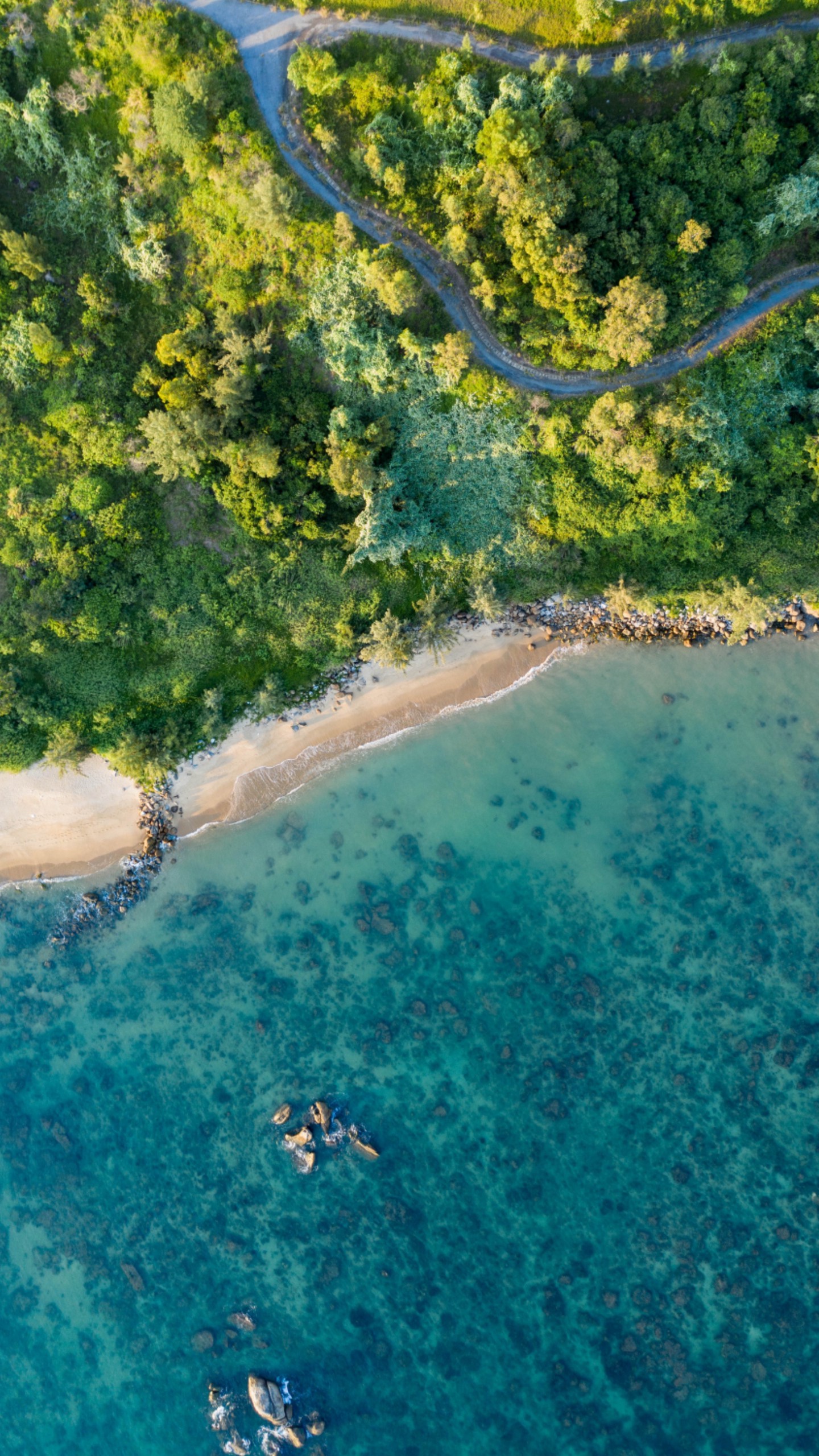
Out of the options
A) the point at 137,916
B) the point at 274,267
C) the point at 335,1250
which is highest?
the point at 274,267

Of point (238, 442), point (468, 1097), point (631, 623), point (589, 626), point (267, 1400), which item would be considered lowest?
point (267, 1400)

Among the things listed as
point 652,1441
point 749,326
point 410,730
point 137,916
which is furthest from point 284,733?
point 652,1441

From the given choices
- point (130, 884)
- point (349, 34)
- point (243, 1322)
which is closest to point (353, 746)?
point (130, 884)

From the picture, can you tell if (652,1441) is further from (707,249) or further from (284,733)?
(707,249)

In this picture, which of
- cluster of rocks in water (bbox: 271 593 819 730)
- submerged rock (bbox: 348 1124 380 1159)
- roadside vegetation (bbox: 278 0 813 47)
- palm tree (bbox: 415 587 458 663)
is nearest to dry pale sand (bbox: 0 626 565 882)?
cluster of rocks in water (bbox: 271 593 819 730)

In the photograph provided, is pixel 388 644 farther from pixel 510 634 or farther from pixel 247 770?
pixel 247 770

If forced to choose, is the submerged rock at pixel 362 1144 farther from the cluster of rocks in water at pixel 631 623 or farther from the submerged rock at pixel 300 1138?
the cluster of rocks in water at pixel 631 623
